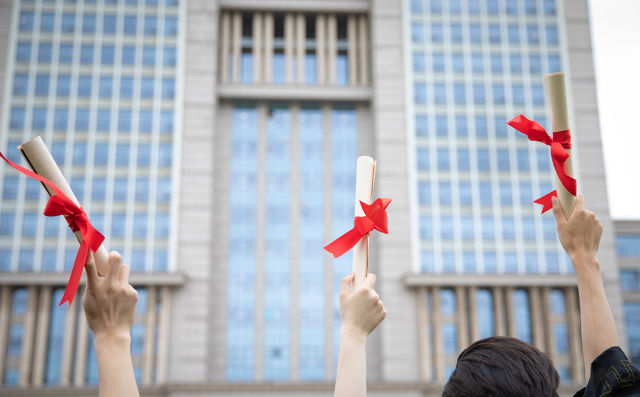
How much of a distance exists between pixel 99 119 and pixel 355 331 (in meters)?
33.2

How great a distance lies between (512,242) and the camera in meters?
32.8

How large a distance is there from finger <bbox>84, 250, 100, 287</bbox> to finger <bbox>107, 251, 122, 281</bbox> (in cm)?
4

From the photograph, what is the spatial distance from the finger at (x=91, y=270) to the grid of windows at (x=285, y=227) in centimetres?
3042

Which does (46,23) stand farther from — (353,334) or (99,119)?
(353,334)

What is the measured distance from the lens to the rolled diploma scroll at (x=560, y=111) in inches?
88.4

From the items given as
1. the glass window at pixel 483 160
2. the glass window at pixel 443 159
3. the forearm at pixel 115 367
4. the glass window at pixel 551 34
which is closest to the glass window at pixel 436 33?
the glass window at pixel 551 34

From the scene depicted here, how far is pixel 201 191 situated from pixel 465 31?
602 inches

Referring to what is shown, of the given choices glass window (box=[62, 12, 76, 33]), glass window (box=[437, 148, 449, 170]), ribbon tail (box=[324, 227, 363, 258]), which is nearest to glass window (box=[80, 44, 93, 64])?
glass window (box=[62, 12, 76, 33])

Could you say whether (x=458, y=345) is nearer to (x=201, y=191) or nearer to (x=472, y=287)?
(x=472, y=287)

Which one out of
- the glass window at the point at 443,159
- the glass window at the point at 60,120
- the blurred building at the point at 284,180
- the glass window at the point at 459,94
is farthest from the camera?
the glass window at the point at 459,94

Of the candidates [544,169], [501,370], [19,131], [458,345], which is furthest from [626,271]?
[501,370]

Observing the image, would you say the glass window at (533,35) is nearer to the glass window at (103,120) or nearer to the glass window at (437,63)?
the glass window at (437,63)

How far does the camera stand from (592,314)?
2305mm

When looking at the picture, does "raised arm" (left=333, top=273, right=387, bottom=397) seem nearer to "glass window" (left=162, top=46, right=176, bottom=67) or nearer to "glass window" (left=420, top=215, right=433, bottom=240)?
"glass window" (left=420, top=215, right=433, bottom=240)
